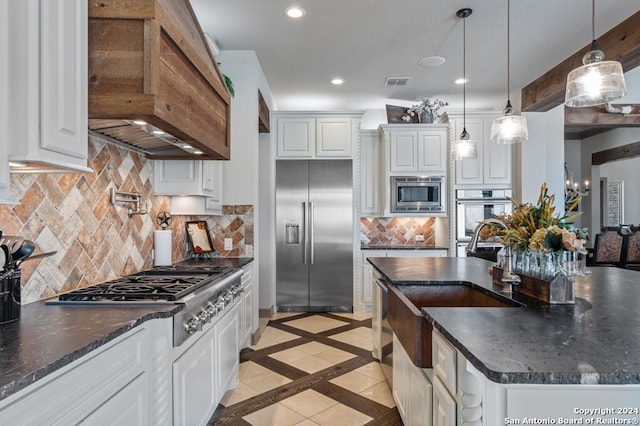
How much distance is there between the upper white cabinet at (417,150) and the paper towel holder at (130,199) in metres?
3.28

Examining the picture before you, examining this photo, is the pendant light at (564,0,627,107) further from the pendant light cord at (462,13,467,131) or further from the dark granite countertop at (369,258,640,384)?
the pendant light cord at (462,13,467,131)

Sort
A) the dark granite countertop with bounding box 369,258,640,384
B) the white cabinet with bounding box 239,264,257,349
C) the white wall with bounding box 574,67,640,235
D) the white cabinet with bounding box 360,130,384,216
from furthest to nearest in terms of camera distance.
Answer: the white wall with bounding box 574,67,640,235
the white cabinet with bounding box 360,130,384,216
the white cabinet with bounding box 239,264,257,349
the dark granite countertop with bounding box 369,258,640,384

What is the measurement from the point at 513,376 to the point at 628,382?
10.7 inches

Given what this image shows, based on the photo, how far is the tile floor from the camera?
2395mm

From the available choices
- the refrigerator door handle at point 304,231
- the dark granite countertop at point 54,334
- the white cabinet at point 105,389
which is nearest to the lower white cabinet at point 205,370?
the white cabinet at point 105,389

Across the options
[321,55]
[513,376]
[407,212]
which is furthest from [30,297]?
[407,212]

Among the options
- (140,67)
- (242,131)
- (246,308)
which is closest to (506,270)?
(140,67)

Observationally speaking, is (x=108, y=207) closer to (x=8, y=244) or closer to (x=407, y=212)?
(x=8, y=244)

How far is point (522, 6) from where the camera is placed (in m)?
2.98

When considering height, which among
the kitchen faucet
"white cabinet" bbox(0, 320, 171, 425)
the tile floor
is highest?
the kitchen faucet

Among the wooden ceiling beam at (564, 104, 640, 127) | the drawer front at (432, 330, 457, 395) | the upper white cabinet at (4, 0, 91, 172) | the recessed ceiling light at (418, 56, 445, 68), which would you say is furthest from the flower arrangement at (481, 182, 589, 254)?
the wooden ceiling beam at (564, 104, 640, 127)

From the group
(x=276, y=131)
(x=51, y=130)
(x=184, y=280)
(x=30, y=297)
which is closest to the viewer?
(x=51, y=130)

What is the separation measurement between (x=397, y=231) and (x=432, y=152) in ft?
4.02

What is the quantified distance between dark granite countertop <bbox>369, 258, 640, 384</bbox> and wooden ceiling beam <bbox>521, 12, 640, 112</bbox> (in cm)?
243
